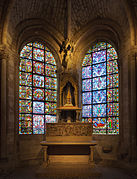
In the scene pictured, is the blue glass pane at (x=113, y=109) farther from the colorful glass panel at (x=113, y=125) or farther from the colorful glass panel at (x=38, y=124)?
the colorful glass panel at (x=38, y=124)

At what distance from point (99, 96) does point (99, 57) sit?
197 centimetres

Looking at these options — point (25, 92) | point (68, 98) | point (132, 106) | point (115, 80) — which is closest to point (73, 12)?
point (115, 80)

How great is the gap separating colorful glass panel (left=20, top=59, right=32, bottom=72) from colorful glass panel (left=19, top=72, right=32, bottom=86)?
0.73ft

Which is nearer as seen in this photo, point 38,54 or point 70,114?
point 70,114

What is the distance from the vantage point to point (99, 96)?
1370 cm

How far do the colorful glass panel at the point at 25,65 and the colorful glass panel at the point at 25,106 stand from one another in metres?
1.51

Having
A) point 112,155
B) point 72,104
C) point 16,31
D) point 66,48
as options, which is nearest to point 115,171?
point 112,155

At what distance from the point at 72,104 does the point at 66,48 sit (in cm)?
233

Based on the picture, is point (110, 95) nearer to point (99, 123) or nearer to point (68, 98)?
point (99, 123)

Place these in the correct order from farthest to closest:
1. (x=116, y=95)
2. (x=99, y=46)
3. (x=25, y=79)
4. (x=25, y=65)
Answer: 1. (x=99, y=46)
2. (x=25, y=65)
3. (x=25, y=79)
4. (x=116, y=95)

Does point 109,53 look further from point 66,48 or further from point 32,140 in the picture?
point 32,140

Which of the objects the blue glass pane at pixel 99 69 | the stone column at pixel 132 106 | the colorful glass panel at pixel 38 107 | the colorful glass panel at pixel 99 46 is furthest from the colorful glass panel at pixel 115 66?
the colorful glass panel at pixel 38 107

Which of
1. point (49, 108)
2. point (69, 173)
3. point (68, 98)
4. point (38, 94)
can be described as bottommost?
point (69, 173)

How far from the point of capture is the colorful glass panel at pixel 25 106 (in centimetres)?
1298
